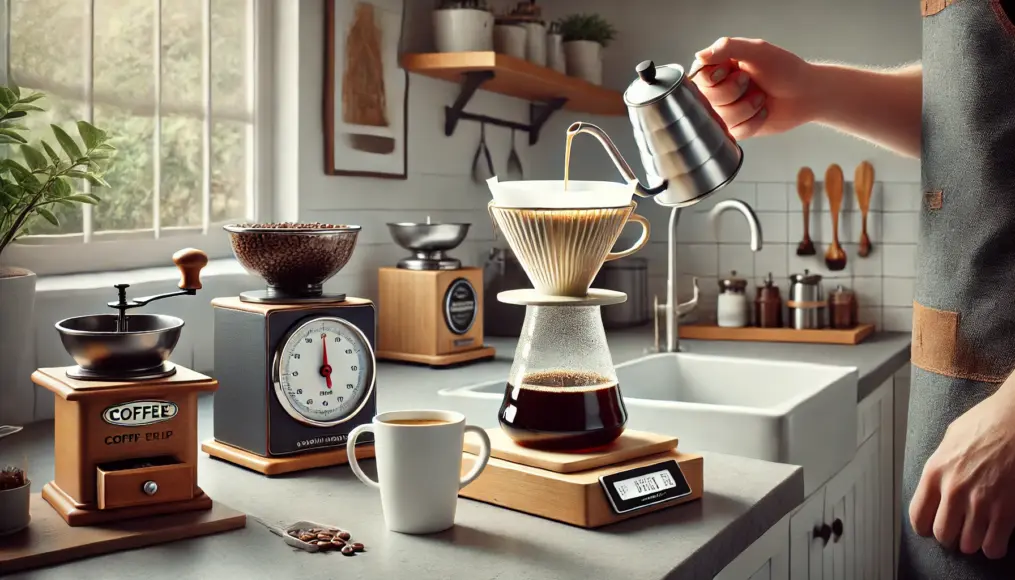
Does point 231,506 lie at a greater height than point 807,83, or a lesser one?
lesser

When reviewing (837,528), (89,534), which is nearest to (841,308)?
(837,528)

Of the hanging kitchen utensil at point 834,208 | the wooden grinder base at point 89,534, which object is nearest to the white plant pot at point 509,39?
the hanging kitchen utensil at point 834,208

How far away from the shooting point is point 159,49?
2.17 metres

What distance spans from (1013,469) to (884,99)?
0.73m

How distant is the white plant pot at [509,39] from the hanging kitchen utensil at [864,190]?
1190mm

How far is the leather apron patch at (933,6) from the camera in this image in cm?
143

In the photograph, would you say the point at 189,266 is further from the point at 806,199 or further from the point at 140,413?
the point at 806,199

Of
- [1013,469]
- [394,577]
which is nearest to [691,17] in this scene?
[1013,469]

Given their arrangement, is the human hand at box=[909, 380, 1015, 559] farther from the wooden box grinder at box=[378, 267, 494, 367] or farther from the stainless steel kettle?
the wooden box grinder at box=[378, 267, 494, 367]

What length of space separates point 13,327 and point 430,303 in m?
1.03

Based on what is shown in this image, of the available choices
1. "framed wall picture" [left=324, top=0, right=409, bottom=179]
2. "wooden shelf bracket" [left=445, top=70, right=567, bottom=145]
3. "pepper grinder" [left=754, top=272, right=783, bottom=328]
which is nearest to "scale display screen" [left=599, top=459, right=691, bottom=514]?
"framed wall picture" [left=324, top=0, right=409, bottom=179]

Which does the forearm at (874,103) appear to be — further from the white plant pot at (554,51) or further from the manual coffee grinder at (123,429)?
the white plant pot at (554,51)

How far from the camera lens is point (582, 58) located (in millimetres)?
3281

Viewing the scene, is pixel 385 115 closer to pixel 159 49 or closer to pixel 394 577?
pixel 159 49
